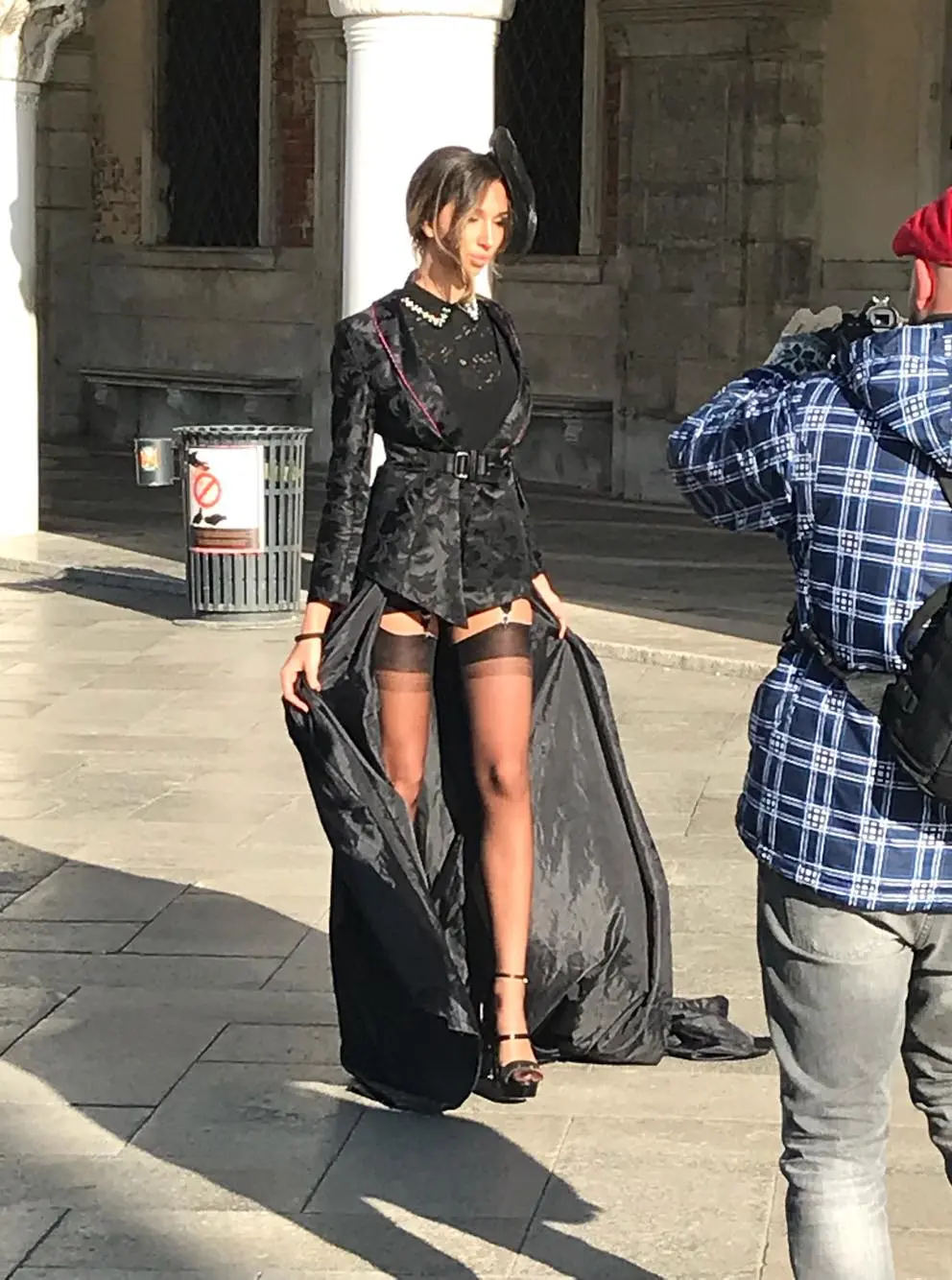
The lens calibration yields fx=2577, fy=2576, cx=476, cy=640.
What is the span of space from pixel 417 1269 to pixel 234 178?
55.0 ft

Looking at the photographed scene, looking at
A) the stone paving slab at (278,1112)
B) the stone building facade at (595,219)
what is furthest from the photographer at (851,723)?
the stone building facade at (595,219)

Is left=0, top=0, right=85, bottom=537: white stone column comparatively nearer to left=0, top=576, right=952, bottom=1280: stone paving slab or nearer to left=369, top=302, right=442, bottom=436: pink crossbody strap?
left=0, top=576, right=952, bottom=1280: stone paving slab

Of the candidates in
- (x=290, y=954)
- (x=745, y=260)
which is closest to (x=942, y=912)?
(x=290, y=954)

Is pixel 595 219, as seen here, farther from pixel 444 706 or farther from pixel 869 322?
pixel 869 322

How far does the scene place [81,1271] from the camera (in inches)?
154

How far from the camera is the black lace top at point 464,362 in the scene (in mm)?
4637

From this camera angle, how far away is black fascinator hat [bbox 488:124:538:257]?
178 inches

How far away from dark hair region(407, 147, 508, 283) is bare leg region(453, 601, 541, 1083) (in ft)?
2.33

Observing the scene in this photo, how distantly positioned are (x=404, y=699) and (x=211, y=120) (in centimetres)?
1610

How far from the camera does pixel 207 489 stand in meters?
11.2

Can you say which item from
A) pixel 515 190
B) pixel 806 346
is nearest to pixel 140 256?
pixel 515 190

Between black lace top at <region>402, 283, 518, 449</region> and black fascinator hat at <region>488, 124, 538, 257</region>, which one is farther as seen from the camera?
black lace top at <region>402, 283, 518, 449</region>

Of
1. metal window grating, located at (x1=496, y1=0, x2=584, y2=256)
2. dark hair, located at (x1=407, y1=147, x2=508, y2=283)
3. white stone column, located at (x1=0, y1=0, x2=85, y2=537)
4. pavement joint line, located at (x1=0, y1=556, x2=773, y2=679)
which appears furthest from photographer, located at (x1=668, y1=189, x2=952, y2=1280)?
metal window grating, located at (x1=496, y1=0, x2=584, y2=256)

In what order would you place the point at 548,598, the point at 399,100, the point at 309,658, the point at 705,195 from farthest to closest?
the point at 705,195, the point at 399,100, the point at 548,598, the point at 309,658
